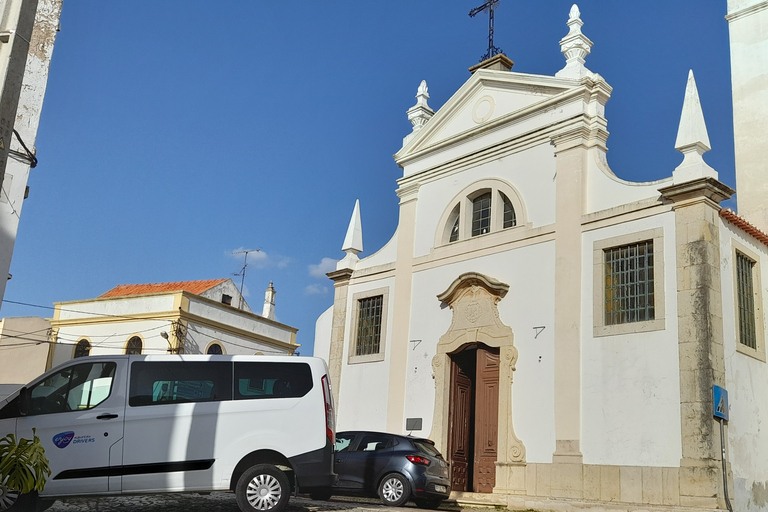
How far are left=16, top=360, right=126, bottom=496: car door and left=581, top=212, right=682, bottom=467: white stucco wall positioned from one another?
856cm

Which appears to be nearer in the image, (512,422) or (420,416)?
(512,422)

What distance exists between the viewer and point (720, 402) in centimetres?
1227

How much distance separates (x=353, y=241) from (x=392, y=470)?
29.4ft

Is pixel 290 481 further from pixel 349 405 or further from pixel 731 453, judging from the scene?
pixel 349 405

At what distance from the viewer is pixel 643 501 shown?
12594 mm

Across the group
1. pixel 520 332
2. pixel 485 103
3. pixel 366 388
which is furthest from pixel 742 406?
pixel 485 103

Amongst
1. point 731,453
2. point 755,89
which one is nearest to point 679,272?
point 731,453

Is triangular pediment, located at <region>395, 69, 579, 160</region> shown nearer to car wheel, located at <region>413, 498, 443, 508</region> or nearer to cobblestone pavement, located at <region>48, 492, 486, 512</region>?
car wheel, located at <region>413, 498, 443, 508</region>

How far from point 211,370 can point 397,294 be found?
9.93 metres

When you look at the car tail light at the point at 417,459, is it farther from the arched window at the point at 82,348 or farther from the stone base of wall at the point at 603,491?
the arched window at the point at 82,348

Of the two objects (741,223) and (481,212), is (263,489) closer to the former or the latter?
(741,223)

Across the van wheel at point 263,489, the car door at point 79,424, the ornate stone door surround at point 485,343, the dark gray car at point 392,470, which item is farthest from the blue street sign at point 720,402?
the car door at point 79,424

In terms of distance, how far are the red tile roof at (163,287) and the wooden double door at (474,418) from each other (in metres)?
19.5

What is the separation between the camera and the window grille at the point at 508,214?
17.0 metres
